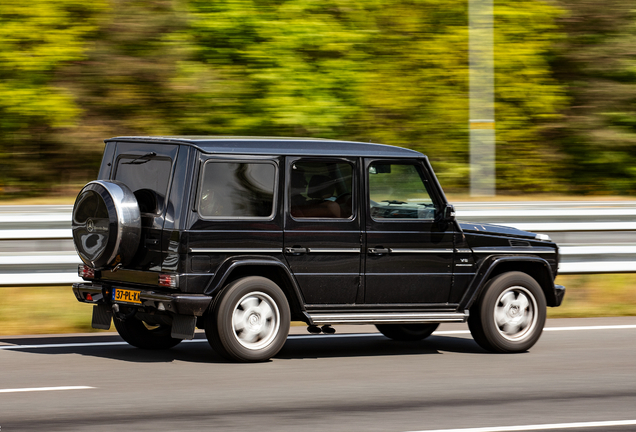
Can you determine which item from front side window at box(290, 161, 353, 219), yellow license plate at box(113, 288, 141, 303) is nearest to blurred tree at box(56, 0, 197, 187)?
yellow license plate at box(113, 288, 141, 303)

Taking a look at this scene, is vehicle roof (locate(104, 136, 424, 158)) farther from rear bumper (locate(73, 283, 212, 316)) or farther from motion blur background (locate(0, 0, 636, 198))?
motion blur background (locate(0, 0, 636, 198))

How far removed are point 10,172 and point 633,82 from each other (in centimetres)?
1247

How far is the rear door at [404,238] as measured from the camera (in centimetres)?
884

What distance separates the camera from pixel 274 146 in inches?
336

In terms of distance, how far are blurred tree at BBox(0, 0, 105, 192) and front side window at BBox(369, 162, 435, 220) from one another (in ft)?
29.5

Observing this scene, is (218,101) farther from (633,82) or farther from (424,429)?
(424,429)

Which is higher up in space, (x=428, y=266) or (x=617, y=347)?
(x=428, y=266)

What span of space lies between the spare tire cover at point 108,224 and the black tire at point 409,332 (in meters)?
2.97

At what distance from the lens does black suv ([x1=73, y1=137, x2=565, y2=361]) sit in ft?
26.7

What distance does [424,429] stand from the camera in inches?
239

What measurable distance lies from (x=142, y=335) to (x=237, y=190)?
1.79 metres

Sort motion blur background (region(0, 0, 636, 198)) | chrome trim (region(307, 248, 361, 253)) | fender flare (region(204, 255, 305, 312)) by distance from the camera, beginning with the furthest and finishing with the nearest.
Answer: motion blur background (region(0, 0, 636, 198)) → chrome trim (region(307, 248, 361, 253)) → fender flare (region(204, 255, 305, 312))

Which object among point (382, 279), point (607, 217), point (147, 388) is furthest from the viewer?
point (607, 217)

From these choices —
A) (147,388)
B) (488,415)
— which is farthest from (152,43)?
(488,415)
